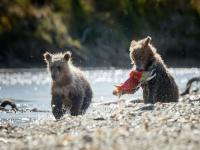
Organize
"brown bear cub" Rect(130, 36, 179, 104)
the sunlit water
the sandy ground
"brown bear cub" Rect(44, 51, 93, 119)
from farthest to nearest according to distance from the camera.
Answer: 1. the sunlit water
2. "brown bear cub" Rect(44, 51, 93, 119)
3. "brown bear cub" Rect(130, 36, 179, 104)
4. the sandy ground

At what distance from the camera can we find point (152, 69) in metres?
19.8

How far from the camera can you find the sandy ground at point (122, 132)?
12.3 metres

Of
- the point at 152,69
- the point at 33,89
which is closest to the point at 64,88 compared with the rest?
the point at 152,69

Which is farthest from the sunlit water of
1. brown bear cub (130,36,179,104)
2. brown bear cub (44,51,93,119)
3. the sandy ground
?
the sandy ground

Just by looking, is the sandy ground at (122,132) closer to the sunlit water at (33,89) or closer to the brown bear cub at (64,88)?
the brown bear cub at (64,88)

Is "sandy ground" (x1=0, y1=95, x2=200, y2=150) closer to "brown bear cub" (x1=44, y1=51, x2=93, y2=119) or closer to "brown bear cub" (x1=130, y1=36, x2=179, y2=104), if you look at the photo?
"brown bear cub" (x1=130, y1=36, x2=179, y2=104)

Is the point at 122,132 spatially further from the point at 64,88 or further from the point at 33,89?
the point at 33,89

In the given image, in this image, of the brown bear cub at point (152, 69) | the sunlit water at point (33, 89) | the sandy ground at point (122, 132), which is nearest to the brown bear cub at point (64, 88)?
the sunlit water at point (33, 89)

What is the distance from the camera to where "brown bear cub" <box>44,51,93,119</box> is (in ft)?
66.4

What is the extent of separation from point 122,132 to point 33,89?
23422mm

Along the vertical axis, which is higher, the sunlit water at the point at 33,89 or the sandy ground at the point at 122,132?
the sunlit water at the point at 33,89

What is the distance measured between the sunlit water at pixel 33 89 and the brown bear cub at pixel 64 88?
30.4 inches

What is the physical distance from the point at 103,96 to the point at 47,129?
48.0ft

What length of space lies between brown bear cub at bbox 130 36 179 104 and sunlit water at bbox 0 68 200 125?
2.69 meters
